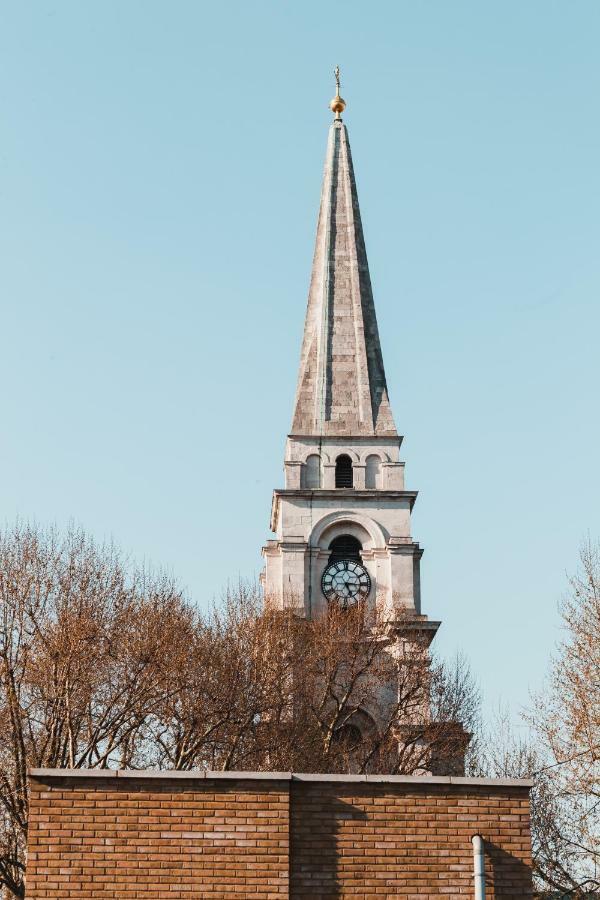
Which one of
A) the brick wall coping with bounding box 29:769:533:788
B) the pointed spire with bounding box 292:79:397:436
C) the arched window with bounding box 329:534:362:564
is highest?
the pointed spire with bounding box 292:79:397:436

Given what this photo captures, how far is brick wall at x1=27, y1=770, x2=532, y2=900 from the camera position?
16.6 m

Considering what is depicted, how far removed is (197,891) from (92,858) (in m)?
1.26

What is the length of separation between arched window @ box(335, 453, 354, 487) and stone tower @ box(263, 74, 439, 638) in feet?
0.21

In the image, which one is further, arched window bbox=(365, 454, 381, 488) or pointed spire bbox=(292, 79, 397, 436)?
pointed spire bbox=(292, 79, 397, 436)

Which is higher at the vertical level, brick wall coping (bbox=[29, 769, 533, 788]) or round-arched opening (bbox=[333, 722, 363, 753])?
round-arched opening (bbox=[333, 722, 363, 753])

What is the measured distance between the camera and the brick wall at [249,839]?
16.6m

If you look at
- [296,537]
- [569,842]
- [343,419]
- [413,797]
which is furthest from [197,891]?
[343,419]

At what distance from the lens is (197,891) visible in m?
16.6

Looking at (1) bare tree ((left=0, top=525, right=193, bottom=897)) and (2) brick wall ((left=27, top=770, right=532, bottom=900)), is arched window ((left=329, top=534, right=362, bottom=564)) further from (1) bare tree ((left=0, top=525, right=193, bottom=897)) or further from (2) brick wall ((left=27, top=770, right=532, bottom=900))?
(2) brick wall ((left=27, top=770, right=532, bottom=900))

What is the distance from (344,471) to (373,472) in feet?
4.33

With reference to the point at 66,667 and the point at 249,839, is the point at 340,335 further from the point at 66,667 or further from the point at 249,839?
the point at 249,839

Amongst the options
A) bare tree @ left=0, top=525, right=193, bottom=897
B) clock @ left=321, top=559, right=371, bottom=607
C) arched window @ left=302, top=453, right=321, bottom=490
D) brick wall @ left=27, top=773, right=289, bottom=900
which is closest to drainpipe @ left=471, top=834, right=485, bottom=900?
brick wall @ left=27, top=773, right=289, bottom=900

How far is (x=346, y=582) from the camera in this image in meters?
61.7

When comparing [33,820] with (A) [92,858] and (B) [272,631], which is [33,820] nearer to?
(A) [92,858]
